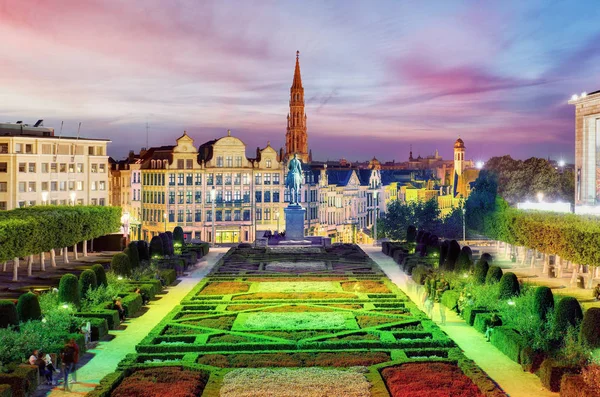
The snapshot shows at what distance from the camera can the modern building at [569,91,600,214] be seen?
247ft

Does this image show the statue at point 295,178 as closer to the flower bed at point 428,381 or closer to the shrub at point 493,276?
the shrub at point 493,276

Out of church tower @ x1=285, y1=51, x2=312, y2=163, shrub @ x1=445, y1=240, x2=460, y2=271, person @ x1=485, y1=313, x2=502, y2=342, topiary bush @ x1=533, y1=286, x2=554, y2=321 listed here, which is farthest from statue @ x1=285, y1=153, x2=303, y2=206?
church tower @ x1=285, y1=51, x2=312, y2=163

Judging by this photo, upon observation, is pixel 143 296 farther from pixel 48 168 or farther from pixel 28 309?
pixel 48 168

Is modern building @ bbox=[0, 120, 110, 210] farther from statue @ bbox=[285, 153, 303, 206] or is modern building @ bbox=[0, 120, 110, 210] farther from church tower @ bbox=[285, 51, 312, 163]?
church tower @ bbox=[285, 51, 312, 163]

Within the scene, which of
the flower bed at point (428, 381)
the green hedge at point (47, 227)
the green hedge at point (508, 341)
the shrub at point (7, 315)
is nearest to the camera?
the flower bed at point (428, 381)

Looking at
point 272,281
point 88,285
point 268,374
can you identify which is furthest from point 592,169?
point 268,374

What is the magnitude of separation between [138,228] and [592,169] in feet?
211

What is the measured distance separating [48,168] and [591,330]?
83525 mm

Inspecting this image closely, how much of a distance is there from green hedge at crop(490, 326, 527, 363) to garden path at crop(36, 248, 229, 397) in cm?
1322

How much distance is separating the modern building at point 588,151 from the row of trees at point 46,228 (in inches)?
1733

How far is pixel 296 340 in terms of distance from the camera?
2894 centimetres

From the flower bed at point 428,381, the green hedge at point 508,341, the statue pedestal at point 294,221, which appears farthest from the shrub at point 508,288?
the statue pedestal at point 294,221

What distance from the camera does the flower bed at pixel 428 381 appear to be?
21.9 meters

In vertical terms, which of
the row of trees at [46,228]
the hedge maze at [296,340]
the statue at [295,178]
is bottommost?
the hedge maze at [296,340]
